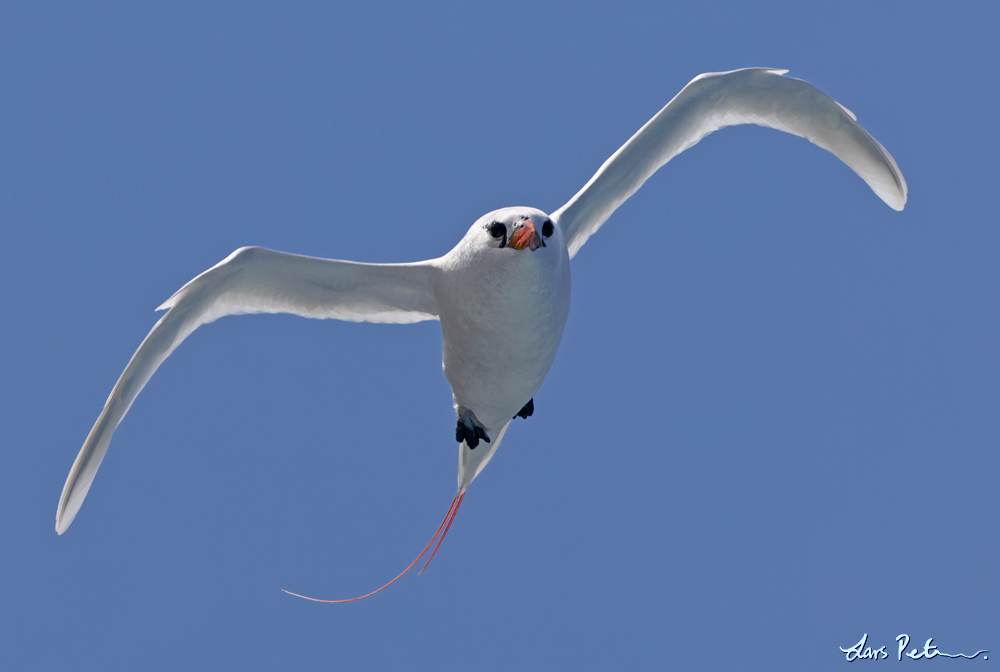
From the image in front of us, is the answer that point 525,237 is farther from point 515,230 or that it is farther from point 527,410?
point 527,410

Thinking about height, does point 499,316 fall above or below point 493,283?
below

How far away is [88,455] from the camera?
9.54m

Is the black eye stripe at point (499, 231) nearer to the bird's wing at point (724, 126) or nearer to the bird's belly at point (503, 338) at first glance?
the bird's belly at point (503, 338)

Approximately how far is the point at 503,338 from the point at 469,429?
5.23 feet

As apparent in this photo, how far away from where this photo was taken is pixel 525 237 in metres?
8.47

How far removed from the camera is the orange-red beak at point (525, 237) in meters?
8.47

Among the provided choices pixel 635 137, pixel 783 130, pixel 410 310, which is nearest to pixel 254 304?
pixel 410 310

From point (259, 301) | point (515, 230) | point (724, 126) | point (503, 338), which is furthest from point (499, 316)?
point (724, 126)

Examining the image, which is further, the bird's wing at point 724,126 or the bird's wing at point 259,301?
the bird's wing at point 724,126

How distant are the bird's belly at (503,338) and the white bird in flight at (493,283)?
0.04ft

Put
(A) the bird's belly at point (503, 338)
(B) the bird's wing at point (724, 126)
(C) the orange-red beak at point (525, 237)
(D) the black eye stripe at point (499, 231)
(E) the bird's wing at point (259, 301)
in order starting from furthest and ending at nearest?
1. (B) the bird's wing at point (724, 126)
2. (E) the bird's wing at point (259, 301)
3. (A) the bird's belly at point (503, 338)
4. (D) the black eye stripe at point (499, 231)
5. (C) the orange-red beak at point (525, 237)

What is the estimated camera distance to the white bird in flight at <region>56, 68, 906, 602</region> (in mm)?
8977

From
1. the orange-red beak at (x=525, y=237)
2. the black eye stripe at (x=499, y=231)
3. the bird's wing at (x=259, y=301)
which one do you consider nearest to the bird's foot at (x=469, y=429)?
the bird's wing at (x=259, y=301)

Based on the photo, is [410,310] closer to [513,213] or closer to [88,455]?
[513,213]
